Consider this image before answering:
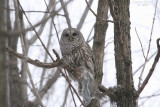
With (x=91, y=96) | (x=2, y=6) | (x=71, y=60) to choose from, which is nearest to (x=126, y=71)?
(x=91, y=96)

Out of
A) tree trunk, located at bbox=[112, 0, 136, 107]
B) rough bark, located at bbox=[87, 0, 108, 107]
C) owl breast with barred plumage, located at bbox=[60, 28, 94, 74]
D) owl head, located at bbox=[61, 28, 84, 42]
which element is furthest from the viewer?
owl head, located at bbox=[61, 28, 84, 42]

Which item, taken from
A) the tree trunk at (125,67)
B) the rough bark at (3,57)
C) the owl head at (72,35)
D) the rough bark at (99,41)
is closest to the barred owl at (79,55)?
the owl head at (72,35)

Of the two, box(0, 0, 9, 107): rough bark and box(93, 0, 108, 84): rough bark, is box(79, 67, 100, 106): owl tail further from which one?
box(0, 0, 9, 107): rough bark

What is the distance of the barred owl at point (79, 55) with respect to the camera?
4227 mm

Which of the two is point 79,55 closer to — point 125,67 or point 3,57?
point 125,67

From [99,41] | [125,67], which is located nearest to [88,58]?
[99,41]

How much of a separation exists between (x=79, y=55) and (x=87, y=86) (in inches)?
40.4

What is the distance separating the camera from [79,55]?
489 centimetres

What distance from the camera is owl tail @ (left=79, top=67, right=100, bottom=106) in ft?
11.2

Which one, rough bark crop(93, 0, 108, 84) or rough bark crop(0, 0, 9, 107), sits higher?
rough bark crop(93, 0, 108, 84)

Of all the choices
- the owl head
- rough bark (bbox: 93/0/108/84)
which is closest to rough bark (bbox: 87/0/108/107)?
rough bark (bbox: 93/0/108/84)

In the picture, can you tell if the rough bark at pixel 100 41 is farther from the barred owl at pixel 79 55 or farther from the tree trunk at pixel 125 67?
the tree trunk at pixel 125 67

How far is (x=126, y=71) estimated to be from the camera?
2836 millimetres

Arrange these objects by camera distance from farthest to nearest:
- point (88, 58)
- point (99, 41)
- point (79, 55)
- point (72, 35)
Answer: point (72, 35)
point (79, 55)
point (88, 58)
point (99, 41)
